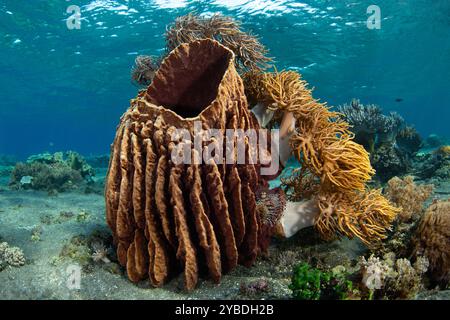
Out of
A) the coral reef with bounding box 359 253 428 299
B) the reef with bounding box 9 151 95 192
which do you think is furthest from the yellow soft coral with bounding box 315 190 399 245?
the reef with bounding box 9 151 95 192

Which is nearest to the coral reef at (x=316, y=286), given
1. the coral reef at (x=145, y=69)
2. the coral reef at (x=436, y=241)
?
the coral reef at (x=436, y=241)

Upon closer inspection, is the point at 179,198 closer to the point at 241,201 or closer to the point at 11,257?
the point at 241,201

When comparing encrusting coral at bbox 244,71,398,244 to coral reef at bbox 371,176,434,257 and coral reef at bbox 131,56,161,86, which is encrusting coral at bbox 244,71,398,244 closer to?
coral reef at bbox 371,176,434,257

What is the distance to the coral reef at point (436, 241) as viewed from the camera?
4.09m

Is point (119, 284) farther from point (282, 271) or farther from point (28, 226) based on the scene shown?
point (28, 226)

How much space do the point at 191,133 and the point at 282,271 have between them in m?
2.52

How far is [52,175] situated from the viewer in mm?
13062

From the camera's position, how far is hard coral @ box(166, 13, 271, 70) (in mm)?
5809

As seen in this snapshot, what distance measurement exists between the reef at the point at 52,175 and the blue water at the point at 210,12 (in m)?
12.1

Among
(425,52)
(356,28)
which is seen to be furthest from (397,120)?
(425,52)

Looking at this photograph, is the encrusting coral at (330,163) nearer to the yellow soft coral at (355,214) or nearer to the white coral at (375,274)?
the yellow soft coral at (355,214)

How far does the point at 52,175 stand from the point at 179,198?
11.4 m

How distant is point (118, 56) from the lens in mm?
31141

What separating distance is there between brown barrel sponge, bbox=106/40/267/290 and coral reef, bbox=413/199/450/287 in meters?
2.39
